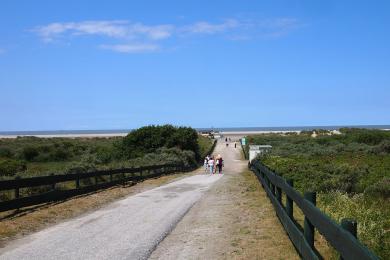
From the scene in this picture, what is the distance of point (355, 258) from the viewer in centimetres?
397

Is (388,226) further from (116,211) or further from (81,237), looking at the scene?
(116,211)

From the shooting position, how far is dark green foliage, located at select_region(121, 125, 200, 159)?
58.0 m

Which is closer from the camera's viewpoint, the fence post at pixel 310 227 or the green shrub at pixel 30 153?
the fence post at pixel 310 227

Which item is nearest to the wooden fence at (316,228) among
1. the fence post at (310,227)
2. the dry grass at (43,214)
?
the fence post at (310,227)

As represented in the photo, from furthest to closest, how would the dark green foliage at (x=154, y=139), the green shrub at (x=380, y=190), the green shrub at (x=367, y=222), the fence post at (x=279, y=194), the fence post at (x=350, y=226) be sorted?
the dark green foliage at (x=154, y=139) → the green shrub at (x=380, y=190) → the fence post at (x=279, y=194) → the green shrub at (x=367, y=222) → the fence post at (x=350, y=226)

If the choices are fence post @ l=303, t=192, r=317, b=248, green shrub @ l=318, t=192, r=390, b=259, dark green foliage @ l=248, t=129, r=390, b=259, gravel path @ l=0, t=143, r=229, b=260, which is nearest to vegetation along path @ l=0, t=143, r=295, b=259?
gravel path @ l=0, t=143, r=229, b=260

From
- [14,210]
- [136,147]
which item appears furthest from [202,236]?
[136,147]

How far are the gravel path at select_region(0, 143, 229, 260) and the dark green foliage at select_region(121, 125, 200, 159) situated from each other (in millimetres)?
42556

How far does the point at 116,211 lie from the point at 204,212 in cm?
237

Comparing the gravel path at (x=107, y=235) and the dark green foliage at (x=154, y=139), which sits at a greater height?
the dark green foliage at (x=154, y=139)

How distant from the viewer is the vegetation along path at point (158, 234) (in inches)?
338

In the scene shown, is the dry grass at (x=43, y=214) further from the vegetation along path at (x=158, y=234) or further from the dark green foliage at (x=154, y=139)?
the dark green foliage at (x=154, y=139)

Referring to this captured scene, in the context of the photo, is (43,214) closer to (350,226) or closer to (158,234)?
(158,234)

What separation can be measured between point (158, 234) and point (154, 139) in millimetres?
49407
